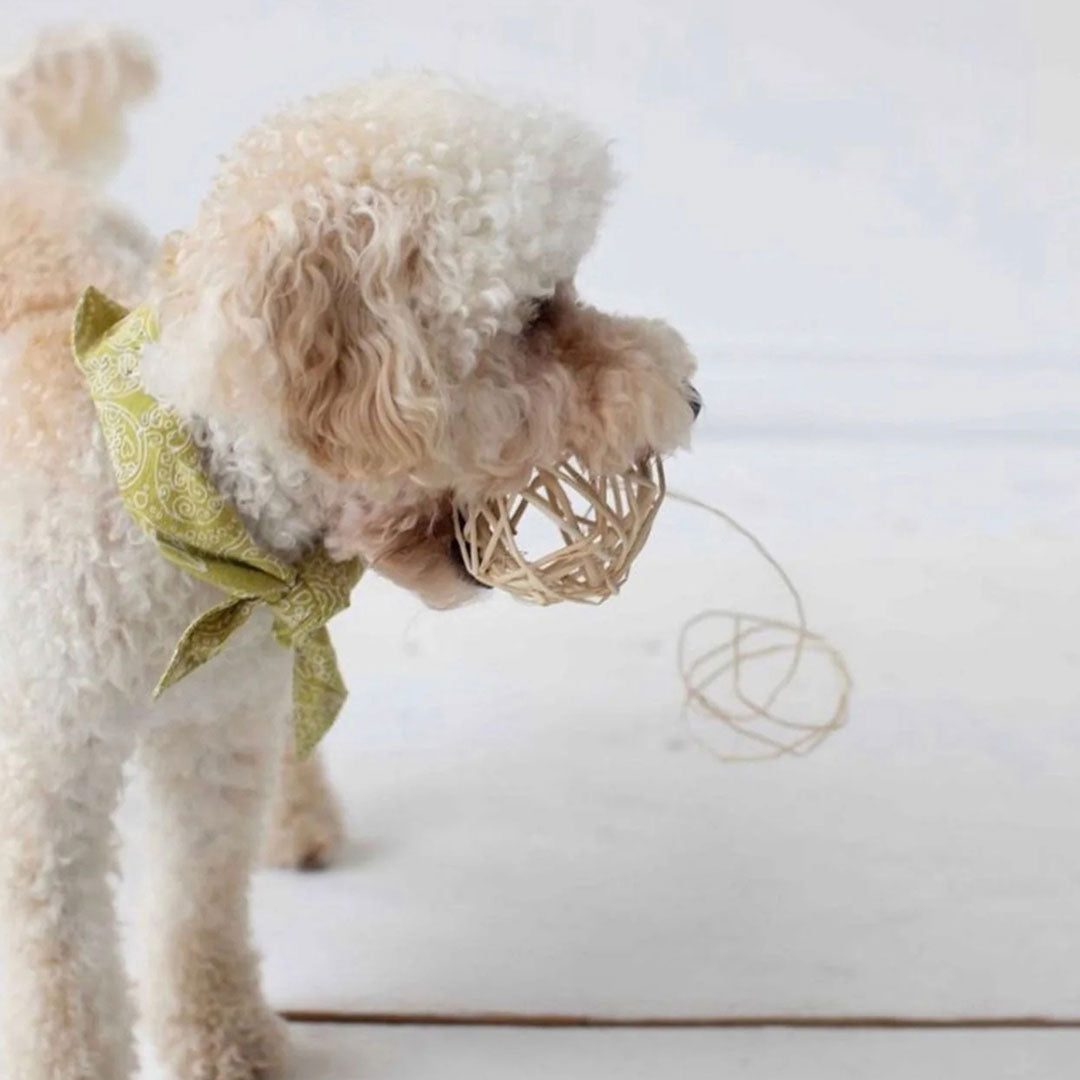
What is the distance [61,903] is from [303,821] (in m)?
0.36

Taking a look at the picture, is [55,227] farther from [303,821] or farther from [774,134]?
[774,134]

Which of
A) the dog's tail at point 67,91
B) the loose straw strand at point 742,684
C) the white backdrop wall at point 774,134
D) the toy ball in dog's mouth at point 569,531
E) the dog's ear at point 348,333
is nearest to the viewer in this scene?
the dog's ear at point 348,333

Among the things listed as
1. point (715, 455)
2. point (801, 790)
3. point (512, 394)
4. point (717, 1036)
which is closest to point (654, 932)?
point (717, 1036)

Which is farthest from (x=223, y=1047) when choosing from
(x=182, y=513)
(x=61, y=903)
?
(x=182, y=513)

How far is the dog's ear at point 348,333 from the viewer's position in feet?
2.63

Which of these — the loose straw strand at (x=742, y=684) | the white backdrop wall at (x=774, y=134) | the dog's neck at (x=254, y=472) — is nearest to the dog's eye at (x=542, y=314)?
the dog's neck at (x=254, y=472)

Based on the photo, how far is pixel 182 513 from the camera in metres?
0.88

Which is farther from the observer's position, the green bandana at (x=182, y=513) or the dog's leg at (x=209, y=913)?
the dog's leg at (x=209, y=913)

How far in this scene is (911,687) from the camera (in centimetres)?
160

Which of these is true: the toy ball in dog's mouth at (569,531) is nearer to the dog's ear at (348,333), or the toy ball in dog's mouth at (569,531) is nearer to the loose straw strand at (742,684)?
the dog's ear at (348,333)

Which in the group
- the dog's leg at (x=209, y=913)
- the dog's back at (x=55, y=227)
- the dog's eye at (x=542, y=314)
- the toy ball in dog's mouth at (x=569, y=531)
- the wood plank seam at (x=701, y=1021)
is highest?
the dog's eye at (x=542, y=314)

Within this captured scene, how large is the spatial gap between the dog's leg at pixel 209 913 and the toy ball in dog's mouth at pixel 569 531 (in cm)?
24

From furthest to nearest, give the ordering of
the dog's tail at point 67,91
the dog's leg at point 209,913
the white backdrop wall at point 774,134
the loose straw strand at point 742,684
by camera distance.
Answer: the white backdrop wall at point 774,134 < the loose straw strand at point 742,684 < the dog's tail at point 67,91 < the dog's leg at point 209,913

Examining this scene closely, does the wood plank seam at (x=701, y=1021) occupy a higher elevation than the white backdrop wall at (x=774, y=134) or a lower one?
lower
